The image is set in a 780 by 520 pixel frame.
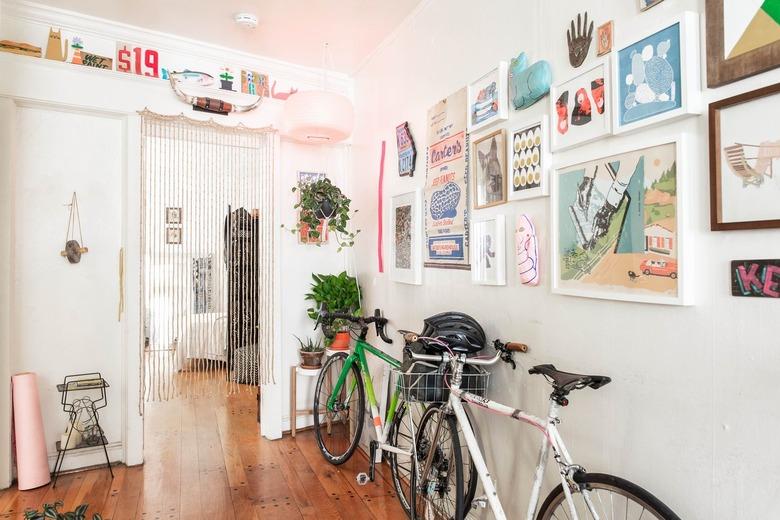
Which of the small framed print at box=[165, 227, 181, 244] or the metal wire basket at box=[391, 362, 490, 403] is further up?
the small framed print at box=[165, 227, 181, 244]

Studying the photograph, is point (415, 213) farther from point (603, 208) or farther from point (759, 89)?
point (759, 89)

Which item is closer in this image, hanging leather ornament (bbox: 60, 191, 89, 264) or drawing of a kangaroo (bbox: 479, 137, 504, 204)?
drawing of a kangaroo (bbox: 479, 137, 504, 204)

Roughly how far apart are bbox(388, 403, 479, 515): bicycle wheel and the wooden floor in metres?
0.09

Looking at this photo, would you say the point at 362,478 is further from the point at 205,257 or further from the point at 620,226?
the point at 620,226

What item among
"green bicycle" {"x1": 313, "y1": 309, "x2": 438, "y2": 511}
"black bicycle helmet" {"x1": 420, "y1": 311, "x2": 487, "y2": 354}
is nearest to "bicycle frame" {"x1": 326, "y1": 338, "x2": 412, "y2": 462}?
"green bicycle" {"x1": 313, "y1": 309, "x2": 438, "y2": 511}

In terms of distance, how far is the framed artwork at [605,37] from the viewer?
140cm

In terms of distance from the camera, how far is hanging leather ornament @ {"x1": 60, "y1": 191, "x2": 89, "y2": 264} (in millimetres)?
2709

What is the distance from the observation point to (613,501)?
4.57 feet

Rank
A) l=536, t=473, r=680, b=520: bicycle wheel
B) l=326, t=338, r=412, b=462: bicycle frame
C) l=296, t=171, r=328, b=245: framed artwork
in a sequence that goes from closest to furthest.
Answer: l=536, t=473, r=680, b=520: bicycle wheel
l=326, t=338, r=412, b=462: bicycle frame
l=296, t=171, r=328, b=245: framed artwork

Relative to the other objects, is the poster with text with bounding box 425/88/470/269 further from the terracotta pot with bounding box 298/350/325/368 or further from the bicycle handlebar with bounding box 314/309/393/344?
the terracotta pot with bounding box 298/350/325/368

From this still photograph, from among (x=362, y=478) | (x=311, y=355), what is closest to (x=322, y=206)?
(x=311, y=355)

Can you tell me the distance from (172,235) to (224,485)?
1.53 metres

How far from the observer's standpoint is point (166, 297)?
287cm

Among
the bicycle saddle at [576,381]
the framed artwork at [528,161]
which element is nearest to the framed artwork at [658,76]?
the framed artwork at [528,161]
